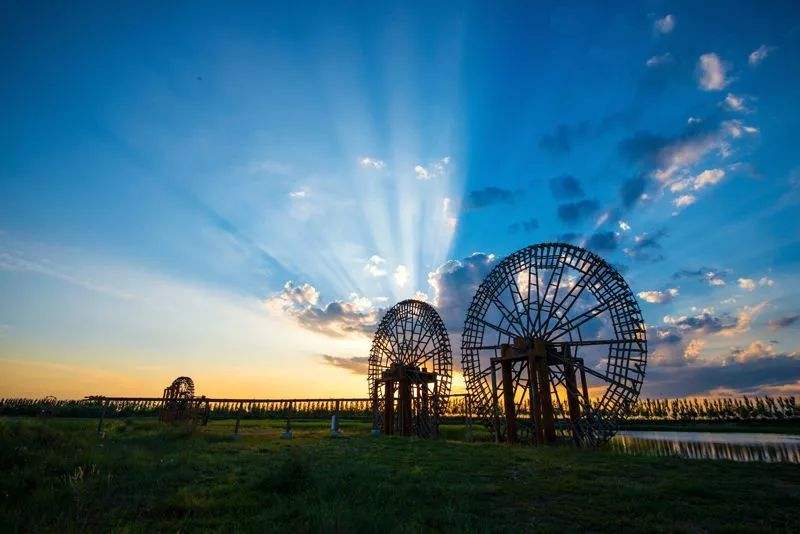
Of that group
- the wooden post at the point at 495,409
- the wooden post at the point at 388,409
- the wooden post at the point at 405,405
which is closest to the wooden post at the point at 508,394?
the wooden post at the point at 495,409

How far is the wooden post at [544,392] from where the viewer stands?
1934 centimetres

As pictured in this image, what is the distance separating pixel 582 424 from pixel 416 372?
41.2ft

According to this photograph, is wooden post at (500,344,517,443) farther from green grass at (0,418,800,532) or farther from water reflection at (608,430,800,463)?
green grass at (0,418,800,532)

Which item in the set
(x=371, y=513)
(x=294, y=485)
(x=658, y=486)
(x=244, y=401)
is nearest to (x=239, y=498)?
(x=294, y=485)

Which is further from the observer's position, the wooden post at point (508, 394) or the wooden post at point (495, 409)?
the wooden post at point (495, 409)

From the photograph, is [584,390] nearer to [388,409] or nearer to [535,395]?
[535,395]

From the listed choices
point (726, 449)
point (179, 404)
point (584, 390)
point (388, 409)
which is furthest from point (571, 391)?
point (179, 404)

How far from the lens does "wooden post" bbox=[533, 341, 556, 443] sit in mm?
19344

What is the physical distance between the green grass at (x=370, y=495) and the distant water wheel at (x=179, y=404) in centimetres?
2801

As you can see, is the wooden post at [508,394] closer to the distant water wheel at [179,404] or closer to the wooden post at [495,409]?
the wooden post at [495,409]

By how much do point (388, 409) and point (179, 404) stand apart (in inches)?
1042

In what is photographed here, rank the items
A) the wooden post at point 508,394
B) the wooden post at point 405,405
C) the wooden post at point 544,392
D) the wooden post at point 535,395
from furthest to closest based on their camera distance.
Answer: the wooden post at point 405,405
the wooden post at point 508,394
the wooden post at point 535,395
the wooden post at point 544,392

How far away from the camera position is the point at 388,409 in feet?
98.7

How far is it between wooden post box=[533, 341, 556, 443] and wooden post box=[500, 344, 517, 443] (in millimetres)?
1640
